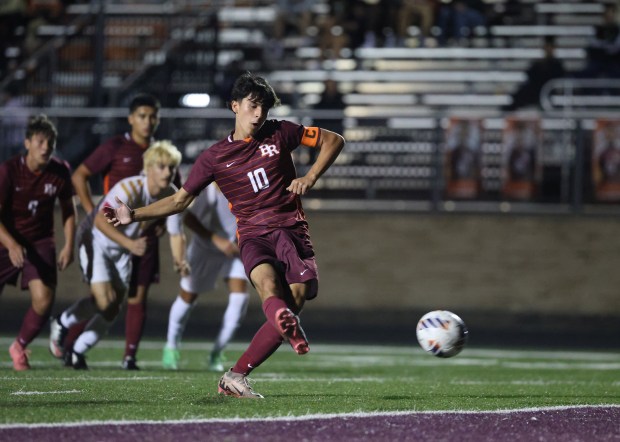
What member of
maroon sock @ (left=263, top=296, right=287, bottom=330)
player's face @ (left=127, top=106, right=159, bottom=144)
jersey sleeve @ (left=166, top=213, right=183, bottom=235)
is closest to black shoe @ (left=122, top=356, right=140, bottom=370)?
jersey sleeve @ (left=166, top=213, right=183, bottom=235)

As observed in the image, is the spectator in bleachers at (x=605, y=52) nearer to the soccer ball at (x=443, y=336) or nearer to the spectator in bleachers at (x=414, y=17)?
the spectator in bleachers at (x=414, y=17)

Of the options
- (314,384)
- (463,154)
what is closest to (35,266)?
(314,384)

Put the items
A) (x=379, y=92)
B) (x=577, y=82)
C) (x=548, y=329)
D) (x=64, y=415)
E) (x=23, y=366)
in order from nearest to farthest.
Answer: (x=64, y=415) → (x=23, y=366) → (x=548, y=329) → (x=577, y=82) → (x=379, y=92)

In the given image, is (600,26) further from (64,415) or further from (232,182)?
(64,415)

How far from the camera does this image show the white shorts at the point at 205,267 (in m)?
12.2

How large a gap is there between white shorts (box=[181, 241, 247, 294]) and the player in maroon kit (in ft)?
1.71

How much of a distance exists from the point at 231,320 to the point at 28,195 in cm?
222

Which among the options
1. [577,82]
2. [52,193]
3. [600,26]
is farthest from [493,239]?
[52,193]

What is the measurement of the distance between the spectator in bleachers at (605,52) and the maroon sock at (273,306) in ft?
49.9

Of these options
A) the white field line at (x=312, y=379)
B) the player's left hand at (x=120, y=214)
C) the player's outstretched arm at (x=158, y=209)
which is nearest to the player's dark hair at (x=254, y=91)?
the player's outstretched arm at (x=158, y=209)

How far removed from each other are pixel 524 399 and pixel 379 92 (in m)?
14.8

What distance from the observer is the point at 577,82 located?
2162 centimetres

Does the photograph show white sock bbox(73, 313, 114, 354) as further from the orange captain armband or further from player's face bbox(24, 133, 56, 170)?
the orange captain armband

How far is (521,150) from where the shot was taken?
18297 millimetres
